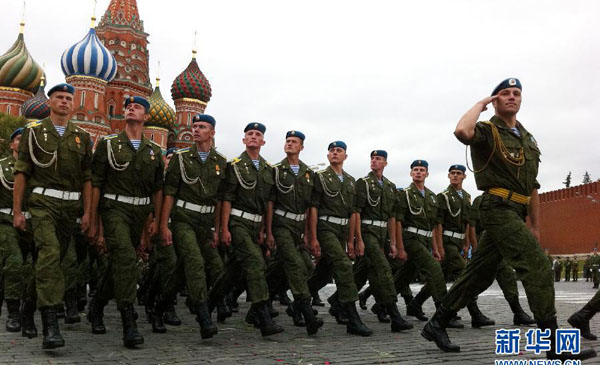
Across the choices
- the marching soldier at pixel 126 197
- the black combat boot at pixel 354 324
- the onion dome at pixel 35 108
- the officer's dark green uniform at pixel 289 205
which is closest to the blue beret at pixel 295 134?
the officer's dark green uniform at pixel 289 205

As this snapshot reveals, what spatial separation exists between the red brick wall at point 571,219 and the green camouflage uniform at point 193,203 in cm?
4534

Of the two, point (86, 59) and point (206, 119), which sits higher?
point (86, 59)

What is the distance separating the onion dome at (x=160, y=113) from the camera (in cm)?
4712

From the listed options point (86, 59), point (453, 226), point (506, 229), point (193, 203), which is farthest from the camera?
point (86, 59)

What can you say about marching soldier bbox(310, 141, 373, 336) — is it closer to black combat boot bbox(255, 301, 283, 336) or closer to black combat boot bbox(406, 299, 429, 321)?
black combat boot bbox(255, 301, 283, 336)

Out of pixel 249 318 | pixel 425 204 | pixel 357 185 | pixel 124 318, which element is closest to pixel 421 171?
pixel 425 204

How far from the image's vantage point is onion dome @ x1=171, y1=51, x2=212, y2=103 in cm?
5172

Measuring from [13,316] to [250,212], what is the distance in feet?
9.37

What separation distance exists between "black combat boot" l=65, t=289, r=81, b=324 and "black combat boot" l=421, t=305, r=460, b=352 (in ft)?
14.0

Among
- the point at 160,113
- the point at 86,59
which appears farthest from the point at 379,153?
the point at 160,113

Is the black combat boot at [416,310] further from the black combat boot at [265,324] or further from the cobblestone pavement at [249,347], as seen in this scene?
the black combat boot at [265,324]

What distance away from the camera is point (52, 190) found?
17.3 ft

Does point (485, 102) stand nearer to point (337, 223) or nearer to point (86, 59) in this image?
point (337, 223)

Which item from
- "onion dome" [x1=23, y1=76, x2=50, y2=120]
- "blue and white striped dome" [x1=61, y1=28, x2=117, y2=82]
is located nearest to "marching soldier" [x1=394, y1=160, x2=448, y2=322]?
"blue and white striped dome" [x1=61, y1=28, x2=117, y2=82]
